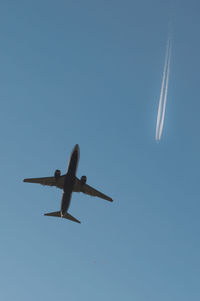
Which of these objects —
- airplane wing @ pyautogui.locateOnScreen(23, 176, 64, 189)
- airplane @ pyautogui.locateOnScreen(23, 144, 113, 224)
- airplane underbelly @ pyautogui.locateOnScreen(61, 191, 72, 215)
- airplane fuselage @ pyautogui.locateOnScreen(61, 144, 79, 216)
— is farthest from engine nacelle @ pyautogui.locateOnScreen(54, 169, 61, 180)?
airplane underbelly @ pyautogui.locateOnScreen(61, 191, 72, 215)

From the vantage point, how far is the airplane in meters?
74.9

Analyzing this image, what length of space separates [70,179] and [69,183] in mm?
927

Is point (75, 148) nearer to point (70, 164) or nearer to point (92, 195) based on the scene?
point (70, 164)

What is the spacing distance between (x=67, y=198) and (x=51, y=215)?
12820 mm

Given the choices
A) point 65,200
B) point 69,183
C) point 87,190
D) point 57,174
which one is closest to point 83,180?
point 87,190

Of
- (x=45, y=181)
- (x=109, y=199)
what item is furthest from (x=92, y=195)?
(x=45, y=181)

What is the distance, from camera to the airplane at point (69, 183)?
7494 centimetres

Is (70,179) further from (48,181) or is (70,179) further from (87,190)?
(87,190)

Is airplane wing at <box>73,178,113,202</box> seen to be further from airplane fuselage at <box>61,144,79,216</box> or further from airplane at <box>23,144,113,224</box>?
airplane fuselage at <box>61,144,79,216</box>

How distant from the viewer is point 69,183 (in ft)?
251

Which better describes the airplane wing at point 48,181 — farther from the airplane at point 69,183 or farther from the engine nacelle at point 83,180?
the engine nacelle at point 83,180

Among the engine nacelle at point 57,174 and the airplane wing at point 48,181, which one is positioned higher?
the engine nacelle at point 57,174

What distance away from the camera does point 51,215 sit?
89188 millimetres

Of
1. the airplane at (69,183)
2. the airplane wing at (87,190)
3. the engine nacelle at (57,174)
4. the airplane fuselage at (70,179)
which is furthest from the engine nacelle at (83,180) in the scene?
the engine nacelle at (57,174)
